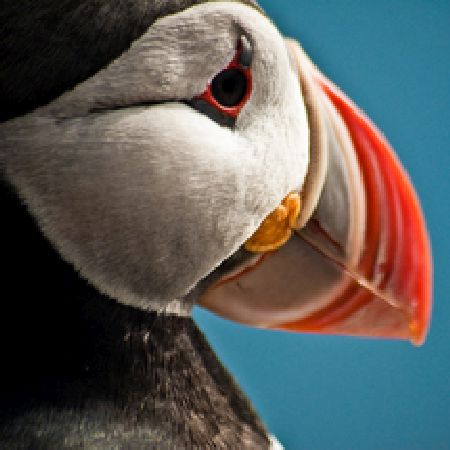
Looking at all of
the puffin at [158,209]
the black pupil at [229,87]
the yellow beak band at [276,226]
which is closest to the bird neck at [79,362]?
the puffin at [158,209]

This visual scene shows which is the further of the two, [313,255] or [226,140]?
[313,255]

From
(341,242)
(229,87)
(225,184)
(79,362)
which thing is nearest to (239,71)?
(229,87)

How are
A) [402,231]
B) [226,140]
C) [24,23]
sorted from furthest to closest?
[402,231] → [226,140] → [24,23]

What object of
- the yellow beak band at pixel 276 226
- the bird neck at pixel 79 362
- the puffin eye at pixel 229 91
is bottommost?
the bird neck at pixel 79 362

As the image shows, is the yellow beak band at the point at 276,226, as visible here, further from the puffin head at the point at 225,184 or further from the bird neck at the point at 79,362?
the bird neck at the point at 79,362

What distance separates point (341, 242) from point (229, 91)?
0.81 feet

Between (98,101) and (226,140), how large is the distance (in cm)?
15

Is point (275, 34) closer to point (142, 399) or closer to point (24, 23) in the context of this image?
point (24, 23)

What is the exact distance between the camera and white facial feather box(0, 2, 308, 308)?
2.81 feet

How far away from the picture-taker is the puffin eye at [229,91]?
3.06 ft

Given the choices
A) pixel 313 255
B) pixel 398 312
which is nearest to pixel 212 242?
pixel 313 255

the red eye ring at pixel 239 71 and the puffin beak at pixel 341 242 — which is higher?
the red eye ring at pixel 239 71

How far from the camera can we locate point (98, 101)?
86 centimetres

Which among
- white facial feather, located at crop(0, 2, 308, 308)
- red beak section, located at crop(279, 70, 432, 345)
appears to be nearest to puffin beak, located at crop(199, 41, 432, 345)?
red beak section, located at crop(279, 70, 432, 345)
